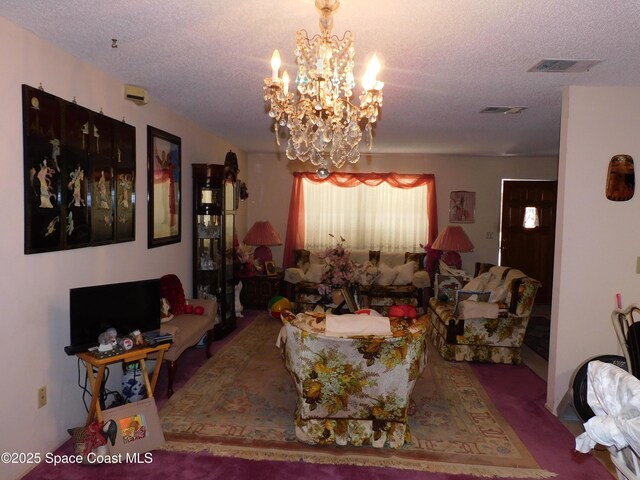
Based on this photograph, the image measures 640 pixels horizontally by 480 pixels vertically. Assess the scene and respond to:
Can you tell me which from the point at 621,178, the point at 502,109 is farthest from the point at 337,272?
the point at 621,178

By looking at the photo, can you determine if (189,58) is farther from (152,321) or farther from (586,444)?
(586,444)

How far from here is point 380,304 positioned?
6758mm

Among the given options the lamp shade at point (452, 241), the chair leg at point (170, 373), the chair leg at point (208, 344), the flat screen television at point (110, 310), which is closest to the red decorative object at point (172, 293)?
the chair leg at point (208, 344)

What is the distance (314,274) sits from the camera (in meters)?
6.97

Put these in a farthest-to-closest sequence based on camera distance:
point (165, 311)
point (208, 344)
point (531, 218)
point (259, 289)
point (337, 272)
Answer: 1. point (531, 218)
2. point (259, 289)
3. point (337, 272)
4. point (208, 344)
5. point (165, 311)

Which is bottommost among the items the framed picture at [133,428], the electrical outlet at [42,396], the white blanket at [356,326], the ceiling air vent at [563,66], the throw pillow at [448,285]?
the framed picture at [133,428]

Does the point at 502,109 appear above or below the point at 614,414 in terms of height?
above

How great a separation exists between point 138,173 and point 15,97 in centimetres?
148

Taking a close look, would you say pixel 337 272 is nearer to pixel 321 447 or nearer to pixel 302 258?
pixel 321 447

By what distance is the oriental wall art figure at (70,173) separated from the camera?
2705 millimetres

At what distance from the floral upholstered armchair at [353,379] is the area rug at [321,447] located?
0.38 ft

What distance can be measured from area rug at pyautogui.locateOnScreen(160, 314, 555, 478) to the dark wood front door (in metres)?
4.03

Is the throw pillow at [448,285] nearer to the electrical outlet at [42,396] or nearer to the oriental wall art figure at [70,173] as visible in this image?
the oriental wall art figure at [70,173]

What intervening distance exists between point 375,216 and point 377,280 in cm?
128
